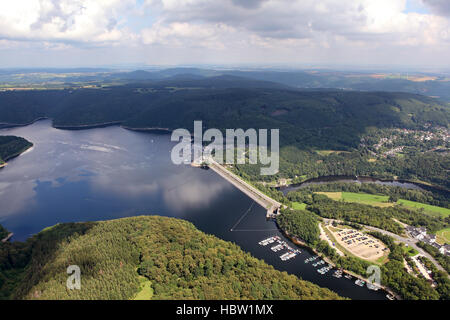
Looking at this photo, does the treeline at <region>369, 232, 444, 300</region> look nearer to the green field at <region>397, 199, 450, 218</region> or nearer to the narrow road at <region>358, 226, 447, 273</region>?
the narrow road at <region>358, 226, 447, 273</region>

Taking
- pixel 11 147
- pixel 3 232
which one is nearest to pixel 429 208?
pixel 3 232

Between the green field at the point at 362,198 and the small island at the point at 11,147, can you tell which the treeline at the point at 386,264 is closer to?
the green field at the point at 362,198

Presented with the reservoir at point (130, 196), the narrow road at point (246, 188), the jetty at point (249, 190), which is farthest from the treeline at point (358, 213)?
the reservoir at point (130, 196)

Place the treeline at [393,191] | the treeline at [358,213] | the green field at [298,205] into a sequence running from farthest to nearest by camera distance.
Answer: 1. the treeline at [393,191]
2. the green field at [298,205]
3. the treeline at [358,213]

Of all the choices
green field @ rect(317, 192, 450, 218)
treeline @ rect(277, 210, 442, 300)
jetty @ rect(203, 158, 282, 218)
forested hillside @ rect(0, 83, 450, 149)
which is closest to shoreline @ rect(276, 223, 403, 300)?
treeline @ rect(277, 210, 442, 300)
